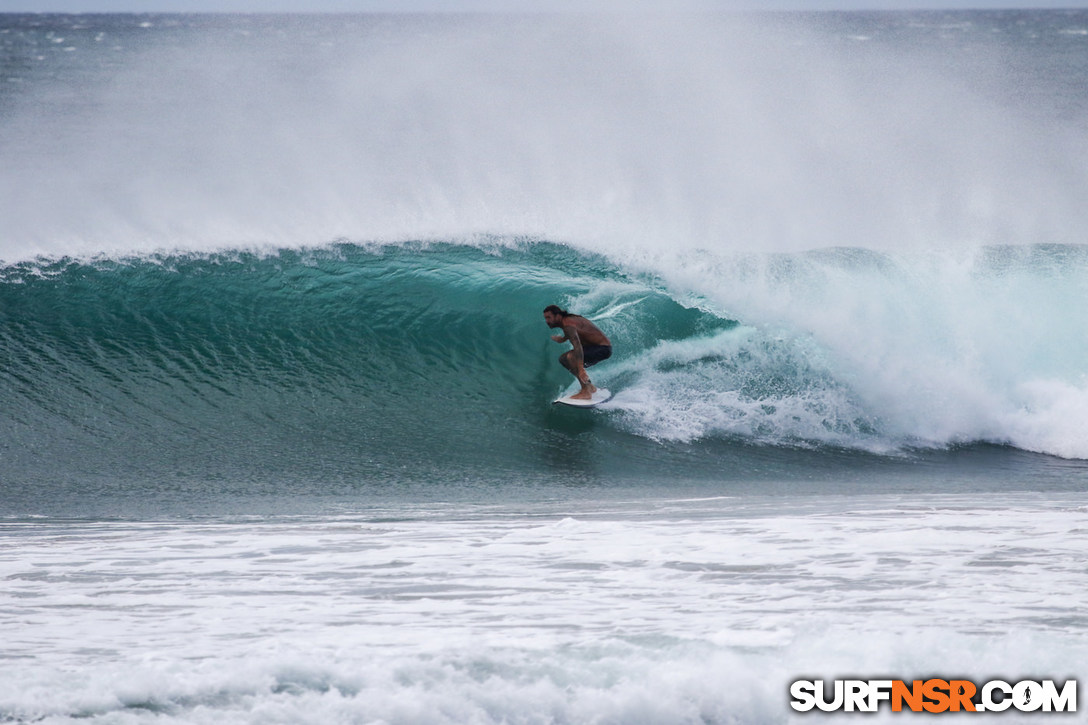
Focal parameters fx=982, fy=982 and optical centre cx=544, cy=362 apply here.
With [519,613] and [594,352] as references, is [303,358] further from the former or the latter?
[519,613]

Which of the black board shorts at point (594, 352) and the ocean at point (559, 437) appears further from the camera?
the black board shorts at point (594, 352)

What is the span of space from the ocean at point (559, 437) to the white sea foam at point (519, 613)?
19 mm

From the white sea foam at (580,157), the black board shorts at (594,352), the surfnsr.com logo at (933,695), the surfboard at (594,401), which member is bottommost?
the surfnsr.com logo at (933,695)

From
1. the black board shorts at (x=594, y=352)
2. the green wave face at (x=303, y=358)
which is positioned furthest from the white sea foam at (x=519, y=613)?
the black board shorts at (x=594, y=352)

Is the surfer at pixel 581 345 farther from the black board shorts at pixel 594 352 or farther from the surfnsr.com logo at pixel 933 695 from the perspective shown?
the surfnsr.com logo at pixel 933 695

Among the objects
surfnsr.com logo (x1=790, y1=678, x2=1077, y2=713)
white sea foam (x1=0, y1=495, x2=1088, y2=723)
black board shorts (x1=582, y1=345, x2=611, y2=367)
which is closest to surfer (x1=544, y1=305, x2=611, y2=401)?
black board shorts (x1=582, y1=345, x2=611, y2=367)

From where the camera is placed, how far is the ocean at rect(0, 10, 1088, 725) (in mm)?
3688

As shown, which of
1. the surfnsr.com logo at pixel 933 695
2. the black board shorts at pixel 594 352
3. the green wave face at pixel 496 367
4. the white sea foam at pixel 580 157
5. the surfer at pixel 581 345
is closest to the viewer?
the surfnsr.com logo at pixel 933 695

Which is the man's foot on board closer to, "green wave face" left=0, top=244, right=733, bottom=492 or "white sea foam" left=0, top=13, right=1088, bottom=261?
"green wave face" left=0, top=244, right=733, bottom=492

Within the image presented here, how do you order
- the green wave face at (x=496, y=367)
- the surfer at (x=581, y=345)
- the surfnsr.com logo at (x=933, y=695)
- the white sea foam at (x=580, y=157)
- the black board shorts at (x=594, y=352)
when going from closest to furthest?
the surfnsr.com logo at (x=933, y=695) → the green wave face at (x=496, y=367) → the surfer at (x=581, y=345) → the black board shorts at (x=594, y=352) → the white sea foam at (x=580, y=157)

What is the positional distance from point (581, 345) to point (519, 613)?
13.4ft

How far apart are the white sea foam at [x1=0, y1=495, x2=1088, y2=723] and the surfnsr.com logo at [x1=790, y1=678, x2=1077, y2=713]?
6 centimetres

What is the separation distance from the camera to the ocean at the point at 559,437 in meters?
3.69

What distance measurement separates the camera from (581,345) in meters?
8.02
